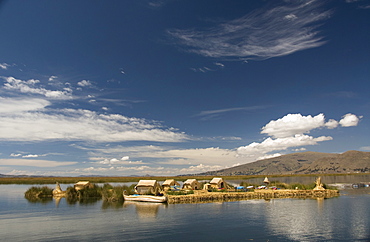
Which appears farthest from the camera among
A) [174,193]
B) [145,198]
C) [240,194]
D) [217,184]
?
[217,184]

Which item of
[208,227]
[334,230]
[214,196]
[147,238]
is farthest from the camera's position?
[214,196]

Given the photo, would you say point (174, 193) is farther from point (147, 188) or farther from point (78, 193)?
point (78, 193)

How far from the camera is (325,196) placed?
52.8 meters

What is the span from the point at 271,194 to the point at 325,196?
37.5ft

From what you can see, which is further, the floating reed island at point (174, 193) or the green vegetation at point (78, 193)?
the green vegetation at point (78, 193)

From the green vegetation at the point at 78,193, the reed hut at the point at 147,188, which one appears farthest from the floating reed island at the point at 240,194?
the green vegetation at the point at 78,193

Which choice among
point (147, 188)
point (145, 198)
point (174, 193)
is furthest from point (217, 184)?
point (145, 198)

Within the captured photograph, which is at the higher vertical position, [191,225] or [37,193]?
[191,225]

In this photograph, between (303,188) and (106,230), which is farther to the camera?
(303,188)

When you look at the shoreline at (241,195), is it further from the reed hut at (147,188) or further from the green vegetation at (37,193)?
the green vegetation at (37,193)

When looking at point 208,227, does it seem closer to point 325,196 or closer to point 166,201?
point 166,201

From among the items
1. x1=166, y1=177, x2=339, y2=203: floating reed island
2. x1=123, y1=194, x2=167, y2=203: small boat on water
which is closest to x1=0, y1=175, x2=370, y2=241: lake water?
x1=123, y1=194, x2=167, y2=203: small boat on water

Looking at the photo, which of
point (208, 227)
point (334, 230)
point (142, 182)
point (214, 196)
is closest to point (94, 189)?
point (142, 182)

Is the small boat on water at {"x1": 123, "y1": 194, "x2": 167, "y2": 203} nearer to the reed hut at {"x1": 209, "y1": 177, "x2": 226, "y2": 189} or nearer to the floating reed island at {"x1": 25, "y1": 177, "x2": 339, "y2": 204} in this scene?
the floating reed island at {"x1": 25, "y1": 177, "x2": 339, "y2": 204}
